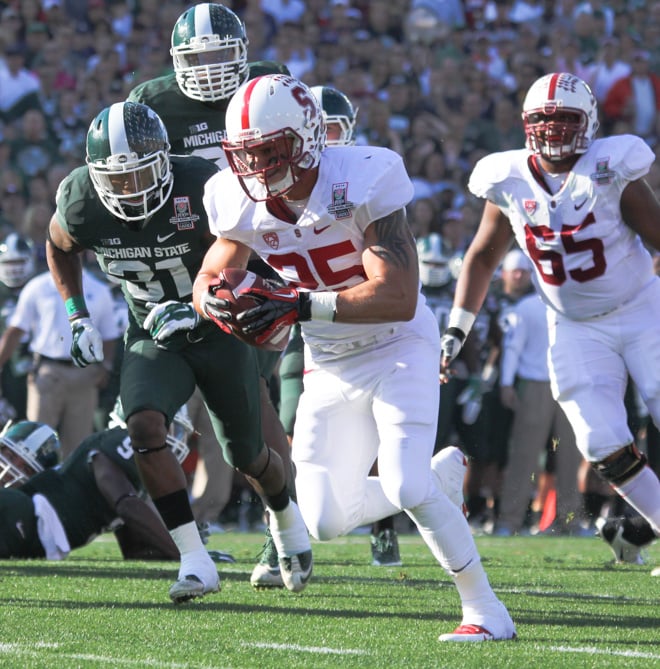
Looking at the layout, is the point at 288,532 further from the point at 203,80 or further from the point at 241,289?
the point at 203,80

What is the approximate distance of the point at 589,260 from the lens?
4.96 metres

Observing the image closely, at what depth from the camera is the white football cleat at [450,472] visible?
15.0 feet

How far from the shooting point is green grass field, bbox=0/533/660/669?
3504 mm

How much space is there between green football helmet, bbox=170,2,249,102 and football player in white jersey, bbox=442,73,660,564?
1.15 meters

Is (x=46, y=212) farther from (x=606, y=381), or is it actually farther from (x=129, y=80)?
(x=606, y=381)

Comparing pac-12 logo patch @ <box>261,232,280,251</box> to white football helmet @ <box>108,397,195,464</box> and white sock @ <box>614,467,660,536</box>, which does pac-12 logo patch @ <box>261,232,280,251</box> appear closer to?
white sock @ <box>614,467,660,536</box>

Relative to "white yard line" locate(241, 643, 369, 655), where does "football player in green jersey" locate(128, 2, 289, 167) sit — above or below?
above

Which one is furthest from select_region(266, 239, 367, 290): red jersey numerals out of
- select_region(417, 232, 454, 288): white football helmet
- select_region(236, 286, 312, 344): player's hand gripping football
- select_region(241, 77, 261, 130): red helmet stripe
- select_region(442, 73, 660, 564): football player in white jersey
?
select_region(417, 232, 454, 288): white football helmet

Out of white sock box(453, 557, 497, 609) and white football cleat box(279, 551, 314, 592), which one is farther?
white football cleat box(279, 551, 314, 592)

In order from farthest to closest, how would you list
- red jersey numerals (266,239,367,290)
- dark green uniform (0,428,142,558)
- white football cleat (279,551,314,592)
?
dark green uniform (0,428,142,558), white football cleat (279,551,314,592), red jersey numerals (266,239,367,290)

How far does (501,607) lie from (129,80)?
781 cm

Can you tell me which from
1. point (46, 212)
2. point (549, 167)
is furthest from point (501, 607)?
point (46, 212)

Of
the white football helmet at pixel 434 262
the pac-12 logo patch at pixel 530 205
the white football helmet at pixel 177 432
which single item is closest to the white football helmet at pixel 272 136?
the pac-12 logo patch at pixel 530 205

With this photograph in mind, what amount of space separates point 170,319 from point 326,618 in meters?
1.08
